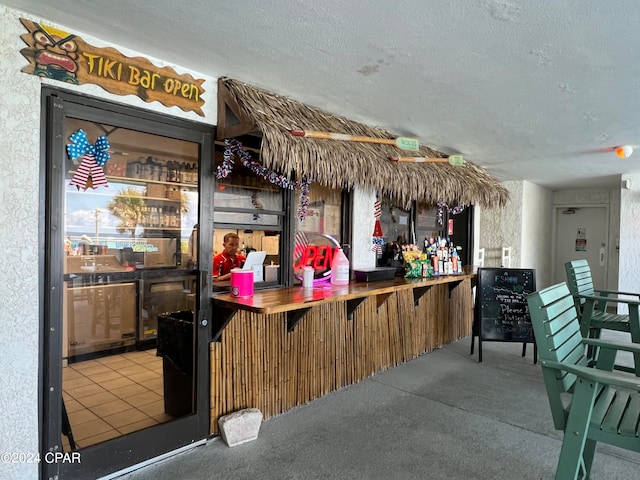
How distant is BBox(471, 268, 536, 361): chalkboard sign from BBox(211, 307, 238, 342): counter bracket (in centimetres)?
Result: 290

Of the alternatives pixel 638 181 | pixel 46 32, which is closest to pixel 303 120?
pixel 46 32

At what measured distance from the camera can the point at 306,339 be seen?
3189 mm

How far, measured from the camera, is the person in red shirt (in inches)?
117

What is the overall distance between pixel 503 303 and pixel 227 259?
3.05 metres

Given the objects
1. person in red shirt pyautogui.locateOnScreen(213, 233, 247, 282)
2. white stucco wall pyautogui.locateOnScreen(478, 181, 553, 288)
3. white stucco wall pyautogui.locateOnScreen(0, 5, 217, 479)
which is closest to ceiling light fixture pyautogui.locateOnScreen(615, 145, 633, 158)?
white stucco wall pyautogui.locateOnScreen(478, 181, 553, 288)

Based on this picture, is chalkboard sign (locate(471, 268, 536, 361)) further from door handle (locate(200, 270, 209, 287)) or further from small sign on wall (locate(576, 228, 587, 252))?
small sign on wall (locate(576, 228, 587, 252))

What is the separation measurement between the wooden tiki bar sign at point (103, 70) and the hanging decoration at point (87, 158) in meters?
0.28

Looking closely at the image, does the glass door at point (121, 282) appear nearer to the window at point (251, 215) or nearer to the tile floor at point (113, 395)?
the tile floor at point (113, 395)

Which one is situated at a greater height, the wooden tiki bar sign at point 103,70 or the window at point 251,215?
the wooden tiki bar sign at point 103,70

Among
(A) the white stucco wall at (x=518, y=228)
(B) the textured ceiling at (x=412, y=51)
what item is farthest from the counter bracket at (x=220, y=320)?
(A) the white stucco wall at (x=518, y=228)

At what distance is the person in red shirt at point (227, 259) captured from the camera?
2961mm

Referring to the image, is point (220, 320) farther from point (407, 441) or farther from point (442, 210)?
point (442, 210)

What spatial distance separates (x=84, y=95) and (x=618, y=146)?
495 centimetres

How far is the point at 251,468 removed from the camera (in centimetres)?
231
